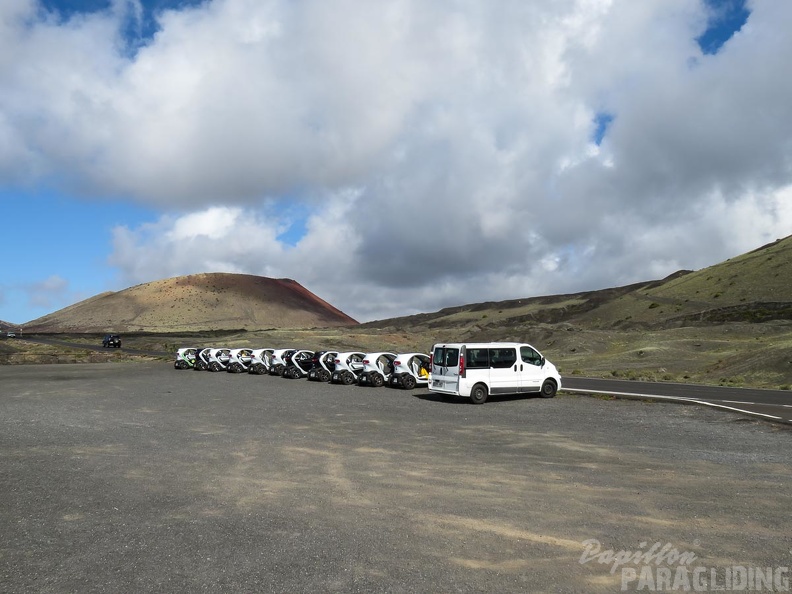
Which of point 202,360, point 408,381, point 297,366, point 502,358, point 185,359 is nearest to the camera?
point 502,358

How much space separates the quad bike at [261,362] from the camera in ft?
122

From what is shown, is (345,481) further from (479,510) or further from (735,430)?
(735,430)

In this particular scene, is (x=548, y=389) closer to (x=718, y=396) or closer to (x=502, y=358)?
(x=502, y=358)

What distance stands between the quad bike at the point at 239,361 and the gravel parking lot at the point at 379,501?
22.0 meters

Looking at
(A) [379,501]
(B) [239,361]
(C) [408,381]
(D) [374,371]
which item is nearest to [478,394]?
(C) [408,381]

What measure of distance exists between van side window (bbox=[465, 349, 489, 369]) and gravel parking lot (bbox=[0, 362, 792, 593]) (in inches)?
170

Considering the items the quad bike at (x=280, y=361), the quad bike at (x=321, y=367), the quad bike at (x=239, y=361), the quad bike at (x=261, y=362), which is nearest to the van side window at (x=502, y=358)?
the quad bike at (x=321, y=367)

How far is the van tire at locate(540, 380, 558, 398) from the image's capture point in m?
22.3

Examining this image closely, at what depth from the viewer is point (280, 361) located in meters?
34.7

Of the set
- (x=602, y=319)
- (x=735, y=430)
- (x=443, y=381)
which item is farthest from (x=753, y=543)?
(x=602, y=319)

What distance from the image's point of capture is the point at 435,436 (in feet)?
45.6

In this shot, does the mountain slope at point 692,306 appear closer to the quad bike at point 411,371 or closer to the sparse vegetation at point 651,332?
the sparse vegetation at point 651,332

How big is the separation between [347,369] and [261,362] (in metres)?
10.0

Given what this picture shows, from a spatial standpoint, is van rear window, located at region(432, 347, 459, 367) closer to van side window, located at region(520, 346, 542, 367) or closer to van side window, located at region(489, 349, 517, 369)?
van side window, located at region(489, 349, 517, 369)
